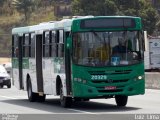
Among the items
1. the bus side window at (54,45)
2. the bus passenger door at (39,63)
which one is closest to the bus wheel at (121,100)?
the bus side window at (54,45)

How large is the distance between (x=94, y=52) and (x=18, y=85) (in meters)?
8.50

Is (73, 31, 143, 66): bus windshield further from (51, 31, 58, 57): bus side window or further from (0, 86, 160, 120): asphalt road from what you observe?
(51, 31, 58, 57): bus side window

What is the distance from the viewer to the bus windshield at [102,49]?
73.0 feet

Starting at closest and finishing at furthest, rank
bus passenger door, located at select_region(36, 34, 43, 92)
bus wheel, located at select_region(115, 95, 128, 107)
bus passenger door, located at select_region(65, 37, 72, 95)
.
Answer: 1. bus passenger door, located at select_region(65, 37, 72, 95)
2. bus wheel, located at select_region(115, 95, 128, 107)
3. bus passenger door, located at select_region(36, 34, 43, 92)

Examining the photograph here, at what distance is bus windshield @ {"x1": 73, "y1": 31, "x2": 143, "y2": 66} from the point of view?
2225 centimetres

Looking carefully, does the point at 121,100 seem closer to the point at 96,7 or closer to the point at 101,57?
the point at 101,57

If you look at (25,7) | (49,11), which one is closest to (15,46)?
(25,7)

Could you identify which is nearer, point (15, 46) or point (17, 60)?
point (17, 60)

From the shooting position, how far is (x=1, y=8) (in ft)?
402

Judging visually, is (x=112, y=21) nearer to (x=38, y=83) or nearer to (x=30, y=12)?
(x=38, y=83)

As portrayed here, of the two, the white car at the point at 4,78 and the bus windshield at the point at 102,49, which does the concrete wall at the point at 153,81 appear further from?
the bus windshield at the point at 102,49

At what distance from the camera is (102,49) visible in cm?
2228

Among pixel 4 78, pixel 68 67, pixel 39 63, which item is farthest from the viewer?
pixel 4 78

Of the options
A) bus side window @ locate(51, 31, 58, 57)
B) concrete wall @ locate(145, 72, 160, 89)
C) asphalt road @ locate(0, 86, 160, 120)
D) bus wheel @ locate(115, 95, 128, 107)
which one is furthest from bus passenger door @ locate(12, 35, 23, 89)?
concrete wall @ locate(145, 72, 160, 89)
